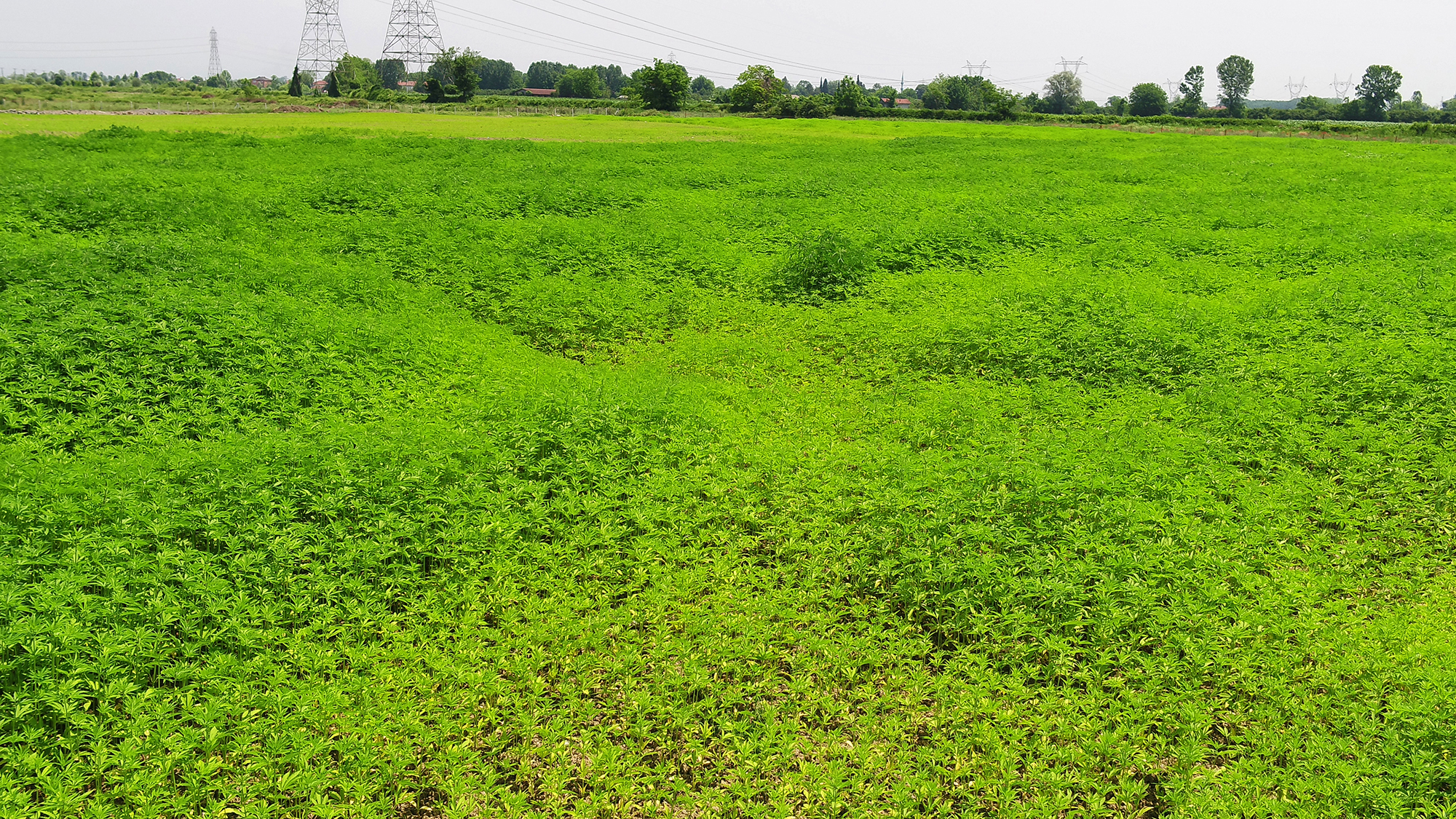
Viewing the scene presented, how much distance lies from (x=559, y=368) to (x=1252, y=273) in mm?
13861

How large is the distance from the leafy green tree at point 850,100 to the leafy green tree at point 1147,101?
151 ft

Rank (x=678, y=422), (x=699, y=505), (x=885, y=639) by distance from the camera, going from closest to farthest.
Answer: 1. (x=885, y=639)
2. (x=699, y=505)
3. (x=678, y=422)

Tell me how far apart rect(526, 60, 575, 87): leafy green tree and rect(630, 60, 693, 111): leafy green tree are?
361ft

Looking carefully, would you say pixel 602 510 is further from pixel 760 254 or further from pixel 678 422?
pixel 760 254

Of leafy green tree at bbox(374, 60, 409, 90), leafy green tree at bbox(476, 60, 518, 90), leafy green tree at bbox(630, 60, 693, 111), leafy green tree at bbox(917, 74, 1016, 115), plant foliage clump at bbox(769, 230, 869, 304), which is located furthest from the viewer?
leafy green tree at bbox(476, 60, 518, 90)

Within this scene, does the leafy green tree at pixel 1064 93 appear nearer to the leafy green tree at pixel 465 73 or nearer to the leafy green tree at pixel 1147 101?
the leafy green tree at pixel 1147 101

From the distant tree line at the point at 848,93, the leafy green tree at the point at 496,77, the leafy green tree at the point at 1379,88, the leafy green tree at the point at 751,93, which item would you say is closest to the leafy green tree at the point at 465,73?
the distant tree line at the point at 848,93

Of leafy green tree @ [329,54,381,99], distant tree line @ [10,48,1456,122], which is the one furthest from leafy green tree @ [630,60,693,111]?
leafy green tree @ [329,54,381,99]

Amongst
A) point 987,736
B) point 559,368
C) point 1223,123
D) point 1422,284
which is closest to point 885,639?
point 987,736

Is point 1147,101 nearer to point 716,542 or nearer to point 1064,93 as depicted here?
point 1064,93

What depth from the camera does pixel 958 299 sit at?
1388 centimetres

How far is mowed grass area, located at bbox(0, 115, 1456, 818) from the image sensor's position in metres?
4.61

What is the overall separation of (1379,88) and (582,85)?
114550 millimetres

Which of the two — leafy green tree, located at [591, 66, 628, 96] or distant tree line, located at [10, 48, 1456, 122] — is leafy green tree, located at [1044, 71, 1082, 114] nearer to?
distant tree line, located at [10, 48, 1456, 122]
